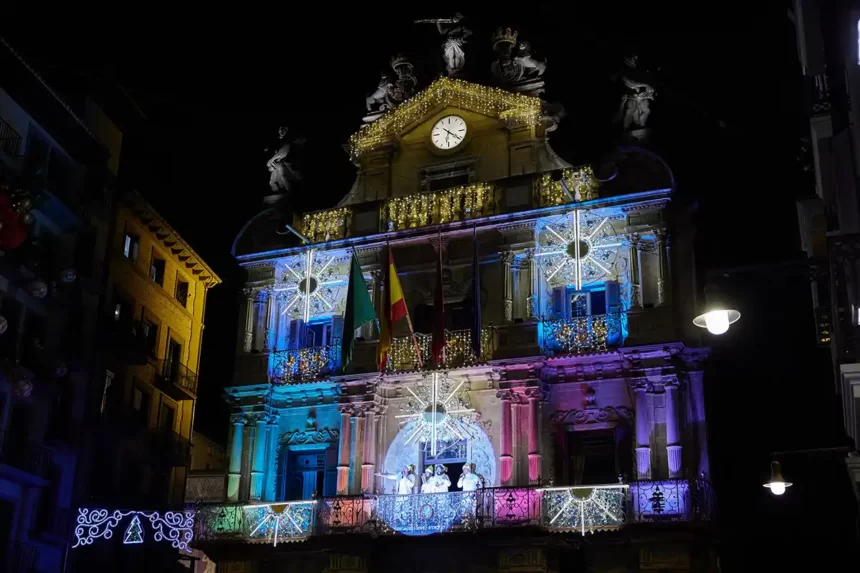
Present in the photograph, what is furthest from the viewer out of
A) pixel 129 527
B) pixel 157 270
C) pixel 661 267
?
pixel 157 270

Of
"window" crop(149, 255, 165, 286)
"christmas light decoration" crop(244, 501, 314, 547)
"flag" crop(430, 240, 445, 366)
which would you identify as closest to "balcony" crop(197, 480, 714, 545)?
"christmas light decoration" crop(244, 501, 314, 547)

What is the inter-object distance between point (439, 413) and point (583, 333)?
4.64 metres

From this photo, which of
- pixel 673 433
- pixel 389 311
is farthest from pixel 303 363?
pixel 673 433

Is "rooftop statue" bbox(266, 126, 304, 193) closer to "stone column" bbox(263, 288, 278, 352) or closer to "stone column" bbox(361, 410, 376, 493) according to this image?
"stone column" bbox(263, 288, 278, 352)

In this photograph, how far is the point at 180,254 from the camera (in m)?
45.9

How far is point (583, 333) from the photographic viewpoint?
95.9ft

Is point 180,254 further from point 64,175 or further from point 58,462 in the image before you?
point 58,462

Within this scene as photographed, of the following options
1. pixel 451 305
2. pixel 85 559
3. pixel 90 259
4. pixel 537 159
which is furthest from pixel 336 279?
pixel 85 559

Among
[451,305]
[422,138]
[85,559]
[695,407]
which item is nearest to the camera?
[695,407]

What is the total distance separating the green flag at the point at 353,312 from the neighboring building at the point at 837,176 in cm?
1163

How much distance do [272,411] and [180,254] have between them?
15.9 metres

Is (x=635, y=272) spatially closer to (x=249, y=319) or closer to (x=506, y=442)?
(x=506, y=442)

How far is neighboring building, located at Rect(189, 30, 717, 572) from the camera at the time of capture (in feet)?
90.8

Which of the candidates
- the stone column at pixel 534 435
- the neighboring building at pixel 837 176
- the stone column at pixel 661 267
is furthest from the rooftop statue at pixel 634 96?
the stone column at pixel 534 435
